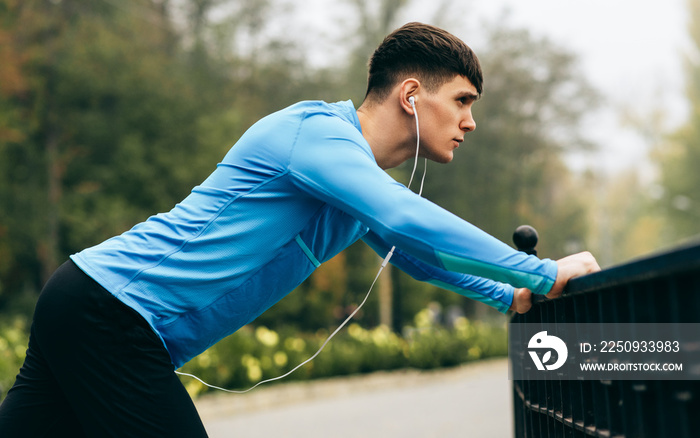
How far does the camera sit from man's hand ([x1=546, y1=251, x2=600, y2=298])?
1.81 metres

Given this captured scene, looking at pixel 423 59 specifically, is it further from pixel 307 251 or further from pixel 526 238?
pixel 526 238

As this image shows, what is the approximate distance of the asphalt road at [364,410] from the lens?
9414 millimetres

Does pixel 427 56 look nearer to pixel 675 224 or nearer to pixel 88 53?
pixel 88 53

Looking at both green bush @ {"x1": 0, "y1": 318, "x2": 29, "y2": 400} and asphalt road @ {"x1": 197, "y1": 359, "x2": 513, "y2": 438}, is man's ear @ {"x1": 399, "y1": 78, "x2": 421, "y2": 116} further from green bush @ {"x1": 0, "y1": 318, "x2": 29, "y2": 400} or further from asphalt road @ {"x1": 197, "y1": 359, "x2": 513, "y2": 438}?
asphalt road @ {"x1": 197, "y1": 359, "x2": 513, "y2": 438}

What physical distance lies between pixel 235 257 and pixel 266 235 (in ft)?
0.33

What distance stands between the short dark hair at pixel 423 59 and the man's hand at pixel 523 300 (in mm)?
637

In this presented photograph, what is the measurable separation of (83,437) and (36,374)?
0.22 m

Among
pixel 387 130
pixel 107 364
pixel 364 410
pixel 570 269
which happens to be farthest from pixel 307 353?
pixel 570 269

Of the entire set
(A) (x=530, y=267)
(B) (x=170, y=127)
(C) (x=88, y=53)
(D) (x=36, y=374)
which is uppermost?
(C) (x=88, y=53)

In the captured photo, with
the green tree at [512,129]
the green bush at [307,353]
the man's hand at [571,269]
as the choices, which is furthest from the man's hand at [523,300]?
the green tree at [512,129]

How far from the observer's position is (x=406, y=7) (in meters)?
27.7

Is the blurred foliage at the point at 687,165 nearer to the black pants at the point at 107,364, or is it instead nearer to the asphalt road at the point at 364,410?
the asphalt road at the point at 364,410

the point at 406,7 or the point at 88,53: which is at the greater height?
the point at 406,7

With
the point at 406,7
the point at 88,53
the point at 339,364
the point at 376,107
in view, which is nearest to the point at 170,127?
the point at 88,53
